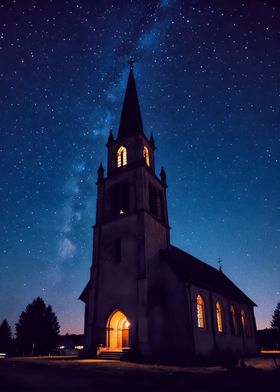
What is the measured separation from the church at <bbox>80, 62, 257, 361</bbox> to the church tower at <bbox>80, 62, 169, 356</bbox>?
7 cm

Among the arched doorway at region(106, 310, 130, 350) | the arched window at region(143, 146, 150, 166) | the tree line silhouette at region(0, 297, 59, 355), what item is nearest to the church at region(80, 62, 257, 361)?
the arched doorway at region(106, 310, 130, 350)

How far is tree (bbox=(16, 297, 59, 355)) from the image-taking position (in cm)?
5419

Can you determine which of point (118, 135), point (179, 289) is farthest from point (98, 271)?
point (118, 135)

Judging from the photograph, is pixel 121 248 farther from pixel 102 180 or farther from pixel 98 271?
pixel 102 180

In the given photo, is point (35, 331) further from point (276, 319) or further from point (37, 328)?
point (276, 319)

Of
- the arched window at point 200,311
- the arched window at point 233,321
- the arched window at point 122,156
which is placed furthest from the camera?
the arched window at point 233,321

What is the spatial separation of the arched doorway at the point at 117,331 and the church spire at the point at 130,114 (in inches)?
669

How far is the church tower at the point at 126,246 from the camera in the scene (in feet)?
71.0

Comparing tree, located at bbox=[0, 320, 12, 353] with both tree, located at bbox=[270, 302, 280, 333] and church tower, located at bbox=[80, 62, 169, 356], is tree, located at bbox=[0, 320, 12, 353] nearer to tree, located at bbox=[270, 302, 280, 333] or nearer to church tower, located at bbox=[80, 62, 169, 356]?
church tower, located at bbox=[80, 62, 169, 356]

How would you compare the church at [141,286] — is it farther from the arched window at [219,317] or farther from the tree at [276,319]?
the tree at [276,319]

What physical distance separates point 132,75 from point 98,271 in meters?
26.3

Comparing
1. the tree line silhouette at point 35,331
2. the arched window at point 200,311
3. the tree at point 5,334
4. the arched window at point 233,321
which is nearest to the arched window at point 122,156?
the arched window at point 200,311

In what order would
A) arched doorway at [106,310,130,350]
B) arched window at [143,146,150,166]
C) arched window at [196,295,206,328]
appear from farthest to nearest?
arched window at [143,146,150,166] < arched window at [196,295,206,328] < arched doorway at [106,310,130,350]

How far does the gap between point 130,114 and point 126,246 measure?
15.8 metres
